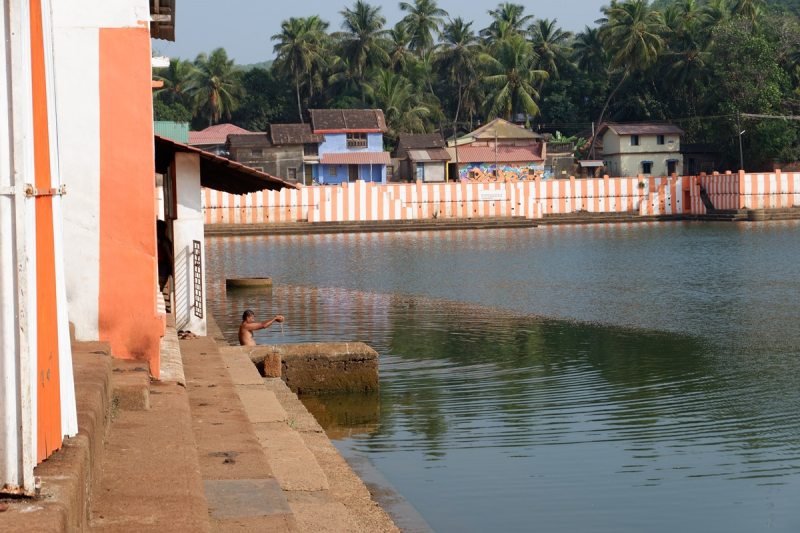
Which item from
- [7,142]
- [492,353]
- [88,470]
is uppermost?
[7,142]

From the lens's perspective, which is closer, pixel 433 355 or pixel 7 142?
pixel 7 142

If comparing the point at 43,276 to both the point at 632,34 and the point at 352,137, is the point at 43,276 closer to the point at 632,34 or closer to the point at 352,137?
the point at 352,137

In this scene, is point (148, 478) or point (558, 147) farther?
point (558, 147)

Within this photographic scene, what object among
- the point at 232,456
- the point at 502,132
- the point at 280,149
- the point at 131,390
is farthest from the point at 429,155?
the point at 232,456

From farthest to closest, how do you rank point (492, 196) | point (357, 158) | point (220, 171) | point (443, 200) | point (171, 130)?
point (357, 158)
point (492, 196)
point (443, 200)
point (171, 130)
point (220, 171)

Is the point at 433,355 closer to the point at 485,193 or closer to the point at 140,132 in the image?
the point at 140,132

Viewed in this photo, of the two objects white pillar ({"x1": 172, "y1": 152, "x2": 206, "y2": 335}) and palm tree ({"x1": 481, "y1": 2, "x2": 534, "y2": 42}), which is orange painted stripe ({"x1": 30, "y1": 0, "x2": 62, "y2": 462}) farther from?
palm tree ({"x1": 481, "y1": 2, "x2": 534, "y2": 42})

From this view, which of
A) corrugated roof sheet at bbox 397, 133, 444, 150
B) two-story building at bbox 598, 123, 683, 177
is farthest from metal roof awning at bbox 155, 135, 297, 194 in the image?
two-story building at bbox 598, 123, 683, 177

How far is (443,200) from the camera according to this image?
52.4 metres

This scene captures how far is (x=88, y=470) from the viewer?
387 centimetres

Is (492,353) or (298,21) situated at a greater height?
(298,21)

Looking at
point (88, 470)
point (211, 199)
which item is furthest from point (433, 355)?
point (211, 199)

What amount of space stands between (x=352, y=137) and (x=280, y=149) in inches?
173

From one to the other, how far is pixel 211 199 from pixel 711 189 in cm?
2753
